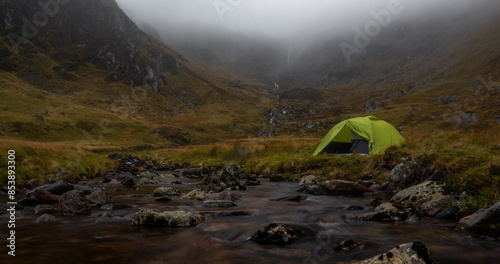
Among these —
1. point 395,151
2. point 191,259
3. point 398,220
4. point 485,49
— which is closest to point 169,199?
point 191,259

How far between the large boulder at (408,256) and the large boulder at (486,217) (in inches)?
117

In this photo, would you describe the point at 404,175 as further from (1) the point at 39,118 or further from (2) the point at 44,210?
(1) the point at 39,118

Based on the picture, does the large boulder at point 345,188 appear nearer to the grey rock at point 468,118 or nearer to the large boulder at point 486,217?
the large boulder at point 486,217

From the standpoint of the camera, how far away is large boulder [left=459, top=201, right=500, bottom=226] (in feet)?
18.1

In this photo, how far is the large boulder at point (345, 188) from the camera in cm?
1129

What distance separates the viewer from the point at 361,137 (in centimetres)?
2123

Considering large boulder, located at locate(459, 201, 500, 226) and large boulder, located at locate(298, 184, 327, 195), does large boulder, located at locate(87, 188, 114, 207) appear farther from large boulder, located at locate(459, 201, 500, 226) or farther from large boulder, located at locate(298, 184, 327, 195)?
large boulder, located at locate(459, 201, 500, 226)

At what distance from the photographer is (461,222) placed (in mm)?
6410

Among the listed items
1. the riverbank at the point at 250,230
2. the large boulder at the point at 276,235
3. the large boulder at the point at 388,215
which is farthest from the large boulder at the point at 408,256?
the large boulder at the point at 388,215

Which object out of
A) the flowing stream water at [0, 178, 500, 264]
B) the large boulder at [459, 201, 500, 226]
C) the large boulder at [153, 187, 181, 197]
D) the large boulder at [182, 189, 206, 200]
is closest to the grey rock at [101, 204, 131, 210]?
the flowing stream water at [0, 178, 500, 264]

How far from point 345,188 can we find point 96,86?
399 ft

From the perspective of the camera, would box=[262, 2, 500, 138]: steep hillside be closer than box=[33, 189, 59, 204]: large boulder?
No

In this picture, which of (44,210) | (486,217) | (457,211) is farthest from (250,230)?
(44,210)

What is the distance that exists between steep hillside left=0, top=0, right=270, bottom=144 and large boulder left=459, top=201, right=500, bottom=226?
2592 inches
